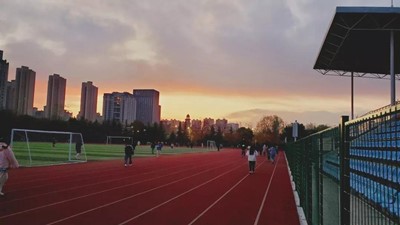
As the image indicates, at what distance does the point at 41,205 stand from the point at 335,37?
2055 cm

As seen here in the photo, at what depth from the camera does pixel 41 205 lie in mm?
10570

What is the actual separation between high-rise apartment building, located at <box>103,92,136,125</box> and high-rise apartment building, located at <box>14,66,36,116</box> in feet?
183

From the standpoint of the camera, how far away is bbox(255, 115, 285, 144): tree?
112188mm

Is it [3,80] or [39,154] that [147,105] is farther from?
[39,154]

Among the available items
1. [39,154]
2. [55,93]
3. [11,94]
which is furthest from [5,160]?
[55,93]

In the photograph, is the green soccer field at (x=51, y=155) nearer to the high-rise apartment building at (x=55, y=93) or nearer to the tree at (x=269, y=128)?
the tree at (x=269, y=128)

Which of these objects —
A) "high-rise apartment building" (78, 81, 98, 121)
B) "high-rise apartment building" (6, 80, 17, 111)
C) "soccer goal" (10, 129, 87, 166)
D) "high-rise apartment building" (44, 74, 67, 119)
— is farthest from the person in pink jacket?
"high-rise apartment building" (78, 81, 98, 121)

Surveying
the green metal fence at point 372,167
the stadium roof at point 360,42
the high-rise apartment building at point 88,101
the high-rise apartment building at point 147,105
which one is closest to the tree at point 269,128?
the high-rise apartment building at point 88,101

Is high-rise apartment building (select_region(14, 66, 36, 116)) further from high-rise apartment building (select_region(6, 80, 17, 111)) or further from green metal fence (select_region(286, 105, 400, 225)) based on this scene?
green metal fence (select_region(286, 105, 400, 225))

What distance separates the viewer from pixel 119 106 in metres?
180

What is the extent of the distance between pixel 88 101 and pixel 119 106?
1014 inches

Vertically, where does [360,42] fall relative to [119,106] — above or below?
below

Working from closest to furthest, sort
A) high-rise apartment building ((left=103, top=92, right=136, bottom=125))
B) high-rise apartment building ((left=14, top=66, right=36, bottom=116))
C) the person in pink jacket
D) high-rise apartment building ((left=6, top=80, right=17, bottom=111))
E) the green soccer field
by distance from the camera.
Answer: the person in pink jacket, the green soccer field, high-rise apartment building ((left=6, top=80, right=17, bottom=111)), high-rise apartment building ((left=14, top=66, right=36, bottom=116)), high-rise apartment building ((left=103, top=92, right=136, bottom=125))

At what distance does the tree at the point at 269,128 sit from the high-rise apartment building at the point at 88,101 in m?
65.6
